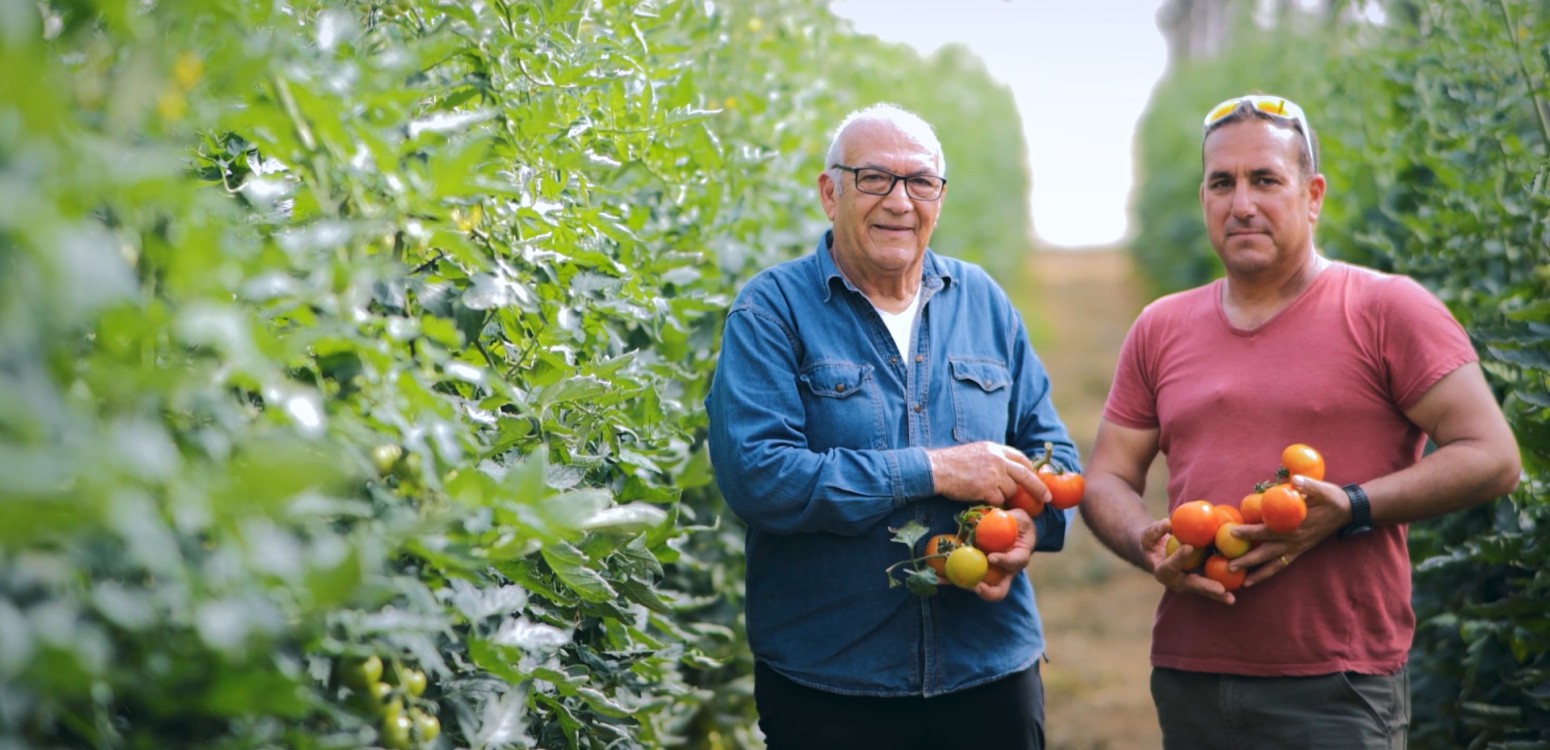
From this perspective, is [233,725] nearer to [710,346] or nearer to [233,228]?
[233,228]

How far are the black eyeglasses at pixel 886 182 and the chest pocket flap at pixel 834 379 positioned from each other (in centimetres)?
38

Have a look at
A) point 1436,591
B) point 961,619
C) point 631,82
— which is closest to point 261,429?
point 631,82

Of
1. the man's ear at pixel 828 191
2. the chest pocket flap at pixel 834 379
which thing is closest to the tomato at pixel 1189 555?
the chest pocket flap at pixel 834 379

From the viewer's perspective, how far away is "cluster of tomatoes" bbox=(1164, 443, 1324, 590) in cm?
225

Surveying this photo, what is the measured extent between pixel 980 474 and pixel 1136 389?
1.89ft

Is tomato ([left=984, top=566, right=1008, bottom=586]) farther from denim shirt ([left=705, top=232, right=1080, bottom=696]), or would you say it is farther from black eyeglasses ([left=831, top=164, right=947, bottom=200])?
black eyeglasses ([left=831, top=164, right=947, bottom=200])

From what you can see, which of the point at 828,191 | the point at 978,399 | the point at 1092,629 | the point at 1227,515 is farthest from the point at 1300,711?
the point at 1092,629

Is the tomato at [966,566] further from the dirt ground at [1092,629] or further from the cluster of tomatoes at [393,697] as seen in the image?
the dirt ground at [1092,629]

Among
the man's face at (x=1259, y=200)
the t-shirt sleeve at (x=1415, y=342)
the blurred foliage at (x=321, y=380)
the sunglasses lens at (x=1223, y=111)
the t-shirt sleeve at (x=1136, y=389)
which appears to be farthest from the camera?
the t-shirt sleeve at (x=1136, y=389)

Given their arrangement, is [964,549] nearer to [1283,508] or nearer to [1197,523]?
[1197,523]

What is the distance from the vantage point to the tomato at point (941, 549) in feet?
7.92

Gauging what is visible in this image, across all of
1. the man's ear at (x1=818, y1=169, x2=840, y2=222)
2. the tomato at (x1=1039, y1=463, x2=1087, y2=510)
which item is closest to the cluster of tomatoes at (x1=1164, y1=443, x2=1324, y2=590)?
the tomato at (x1=1039, y1=463, x2=1087, y2=510)

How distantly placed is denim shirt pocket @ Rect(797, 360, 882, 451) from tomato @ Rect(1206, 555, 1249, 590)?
0.69 m

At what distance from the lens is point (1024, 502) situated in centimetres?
250
